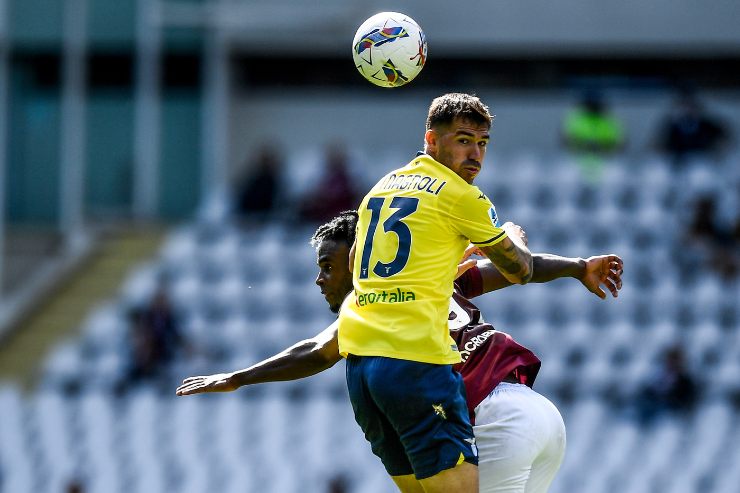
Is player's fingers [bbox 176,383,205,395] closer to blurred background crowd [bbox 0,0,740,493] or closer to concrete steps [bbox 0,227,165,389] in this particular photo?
blurred background crowd [bbox 0,0,740,493]

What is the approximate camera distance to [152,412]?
14625mm

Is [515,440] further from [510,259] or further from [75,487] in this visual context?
[75,487]

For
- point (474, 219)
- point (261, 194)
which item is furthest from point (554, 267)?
point (261, 194)

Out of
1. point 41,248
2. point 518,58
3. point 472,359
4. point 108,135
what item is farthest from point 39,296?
point 472,359

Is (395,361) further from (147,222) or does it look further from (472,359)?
(147,222)

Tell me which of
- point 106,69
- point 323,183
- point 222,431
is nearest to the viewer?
point 222,431

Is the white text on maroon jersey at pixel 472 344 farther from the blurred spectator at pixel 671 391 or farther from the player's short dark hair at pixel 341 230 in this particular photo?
the blurred spectator at pixel 671 391

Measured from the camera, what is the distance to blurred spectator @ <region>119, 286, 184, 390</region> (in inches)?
592

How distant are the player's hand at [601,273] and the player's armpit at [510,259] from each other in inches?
10.7

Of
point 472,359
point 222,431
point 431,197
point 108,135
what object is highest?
point 431,197

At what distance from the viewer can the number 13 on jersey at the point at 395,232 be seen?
5.96 meters

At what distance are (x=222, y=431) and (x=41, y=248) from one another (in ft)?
18.9

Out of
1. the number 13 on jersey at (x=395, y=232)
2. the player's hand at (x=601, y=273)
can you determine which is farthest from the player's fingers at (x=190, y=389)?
the player's hand at (x=601, y=273)

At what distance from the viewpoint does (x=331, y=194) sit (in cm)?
1611
